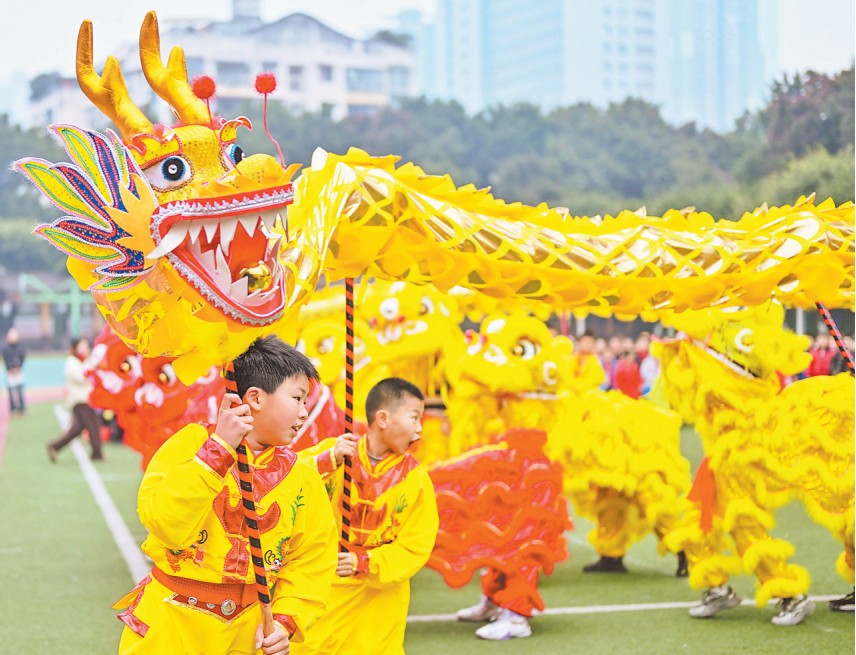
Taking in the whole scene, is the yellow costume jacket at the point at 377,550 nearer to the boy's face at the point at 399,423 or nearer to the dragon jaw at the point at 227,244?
the boy's face at the point at 399,423

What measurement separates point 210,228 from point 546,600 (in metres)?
4.71

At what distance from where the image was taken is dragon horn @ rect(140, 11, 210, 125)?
3.91 metres

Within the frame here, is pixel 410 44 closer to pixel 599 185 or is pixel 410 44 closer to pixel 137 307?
pixel 599 185

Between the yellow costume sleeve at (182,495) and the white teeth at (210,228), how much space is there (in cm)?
64

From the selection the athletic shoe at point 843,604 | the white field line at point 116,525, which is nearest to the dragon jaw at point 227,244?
the athletic shoe at point 843,604

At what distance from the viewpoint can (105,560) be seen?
920cm

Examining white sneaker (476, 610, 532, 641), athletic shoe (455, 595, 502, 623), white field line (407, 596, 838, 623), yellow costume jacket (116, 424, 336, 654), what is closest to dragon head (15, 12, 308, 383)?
yellow costume jacket (116, 424, 336, 654)

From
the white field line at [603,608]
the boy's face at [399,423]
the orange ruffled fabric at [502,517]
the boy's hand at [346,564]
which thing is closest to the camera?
the boy's hand at [346,564]

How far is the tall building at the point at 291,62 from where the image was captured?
68875 millimetres

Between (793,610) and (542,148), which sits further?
(542,148)

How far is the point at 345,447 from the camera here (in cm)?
439

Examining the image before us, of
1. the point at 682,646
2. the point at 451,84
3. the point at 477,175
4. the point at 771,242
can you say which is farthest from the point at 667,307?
the point at 451,84

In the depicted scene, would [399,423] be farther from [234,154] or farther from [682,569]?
[682,569]

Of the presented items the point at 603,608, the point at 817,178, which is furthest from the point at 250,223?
the point at 817,178
